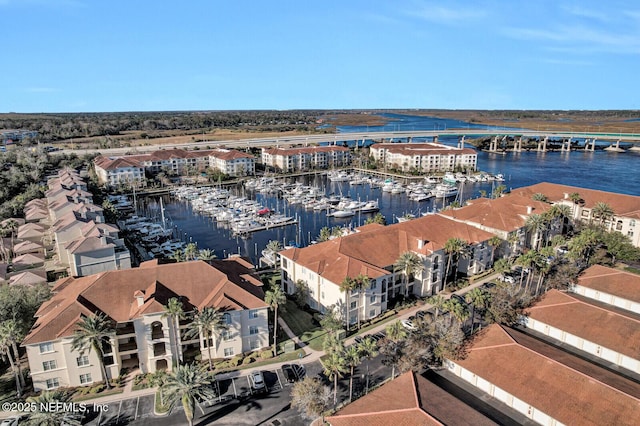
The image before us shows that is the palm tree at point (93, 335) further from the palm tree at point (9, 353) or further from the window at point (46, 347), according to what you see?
the palm tree at point (9, 353)

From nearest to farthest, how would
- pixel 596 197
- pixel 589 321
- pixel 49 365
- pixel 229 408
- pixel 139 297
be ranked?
1. pixel 229 408
2. pixel 49 365
3. pixel 139 297
4. pixel 589 321
5. pixel 596 197

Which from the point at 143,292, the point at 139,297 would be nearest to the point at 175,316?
the point at 139,297

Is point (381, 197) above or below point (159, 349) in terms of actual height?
above

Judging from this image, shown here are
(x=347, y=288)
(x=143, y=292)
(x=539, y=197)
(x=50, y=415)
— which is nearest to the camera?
(x=50, y=415)

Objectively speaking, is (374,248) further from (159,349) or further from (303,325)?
(159,349)

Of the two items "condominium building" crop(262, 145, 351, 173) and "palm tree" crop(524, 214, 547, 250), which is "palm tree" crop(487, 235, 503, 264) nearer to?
"palm tree" crop(524, 214, 547, 250)

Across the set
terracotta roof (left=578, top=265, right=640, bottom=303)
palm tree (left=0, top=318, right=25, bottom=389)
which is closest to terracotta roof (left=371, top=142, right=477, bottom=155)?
terracotta roof (left=578, top=265, right=640, bottom=303)
